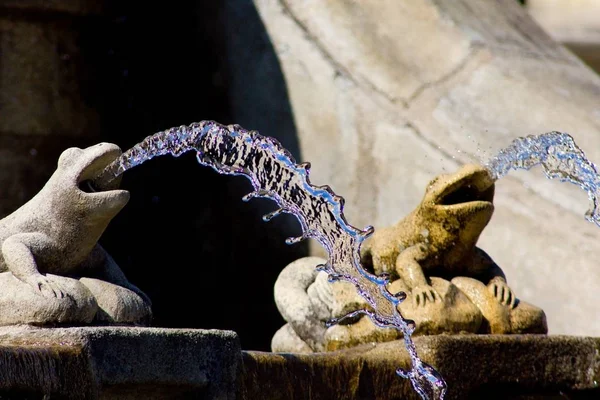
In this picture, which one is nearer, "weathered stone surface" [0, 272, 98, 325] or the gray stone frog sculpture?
A: "weathered stone surface" [0, 272, 98, 325]

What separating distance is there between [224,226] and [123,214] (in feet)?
1.51

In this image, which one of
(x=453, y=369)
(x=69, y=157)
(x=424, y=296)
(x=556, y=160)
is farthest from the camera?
(x=556, y=160)

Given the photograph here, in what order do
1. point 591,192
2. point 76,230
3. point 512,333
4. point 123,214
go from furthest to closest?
1. point 123,214
2. point 591,192
3. point 512,333
4. point 76,230

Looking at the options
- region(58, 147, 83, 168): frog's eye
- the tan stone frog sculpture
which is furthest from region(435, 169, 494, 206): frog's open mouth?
region(58, 147, 83, 168): frog's eye

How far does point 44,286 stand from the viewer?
3373 mm

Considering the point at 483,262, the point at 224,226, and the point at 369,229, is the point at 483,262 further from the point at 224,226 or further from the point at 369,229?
the point at 224,226

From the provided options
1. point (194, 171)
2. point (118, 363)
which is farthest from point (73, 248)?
point (194, 171)

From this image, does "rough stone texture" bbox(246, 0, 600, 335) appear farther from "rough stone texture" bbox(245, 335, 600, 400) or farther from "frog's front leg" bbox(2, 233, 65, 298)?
"frog's front leg" bbox(2, 233, 65, 298)

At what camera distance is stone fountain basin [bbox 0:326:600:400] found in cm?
297

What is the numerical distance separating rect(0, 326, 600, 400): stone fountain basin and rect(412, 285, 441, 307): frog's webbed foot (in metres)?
0.19

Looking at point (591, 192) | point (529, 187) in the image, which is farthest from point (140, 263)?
point (591, 192)

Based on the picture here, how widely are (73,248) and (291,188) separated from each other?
81 cm

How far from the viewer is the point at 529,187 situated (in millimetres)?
5508

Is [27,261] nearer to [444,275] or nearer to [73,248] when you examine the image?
[73,248]
